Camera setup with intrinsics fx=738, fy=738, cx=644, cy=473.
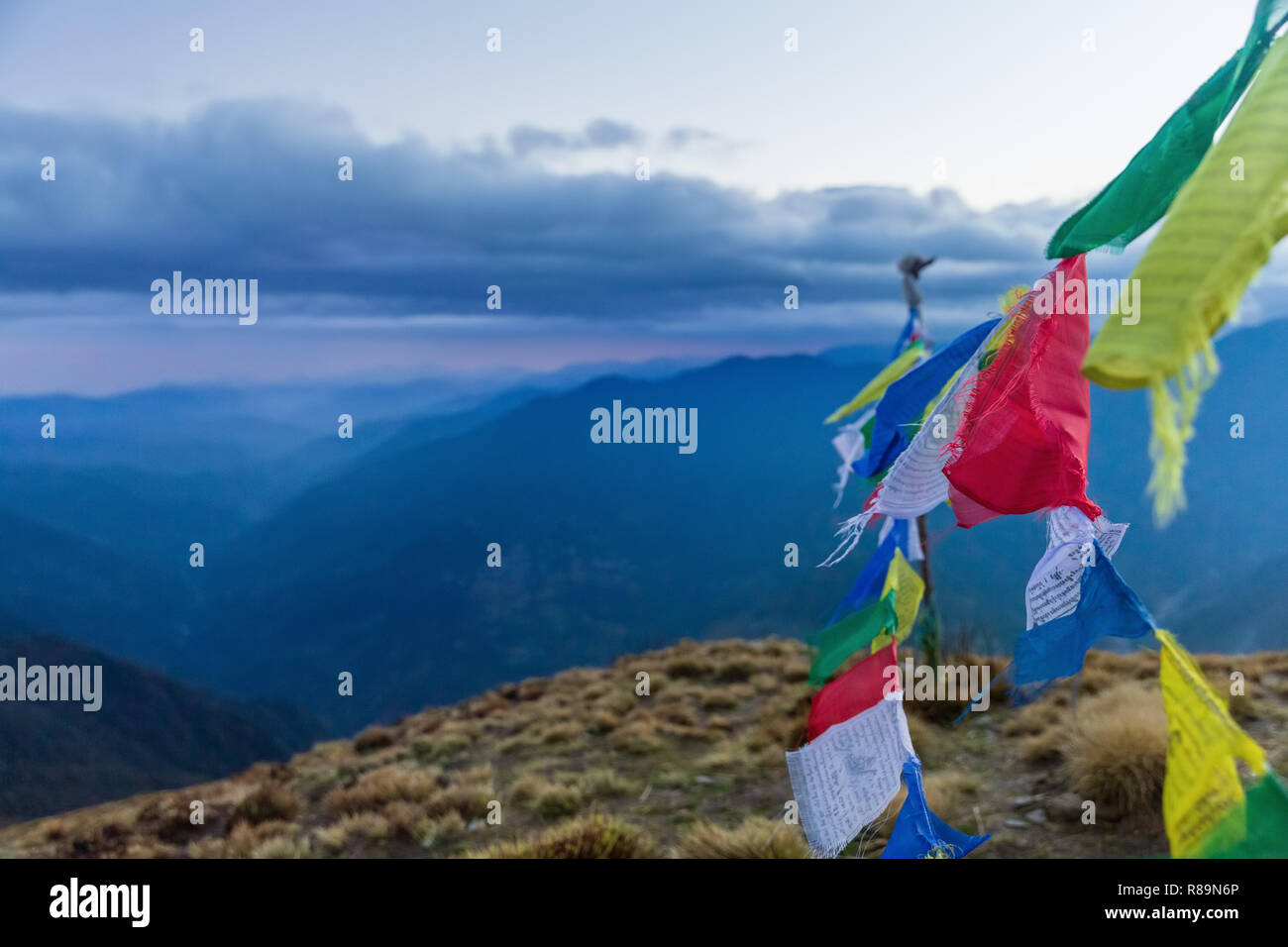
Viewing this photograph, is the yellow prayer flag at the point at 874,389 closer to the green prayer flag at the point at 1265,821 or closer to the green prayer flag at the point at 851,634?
the green prayer flag at the point at 851,634

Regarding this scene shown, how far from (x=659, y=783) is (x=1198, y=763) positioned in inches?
204

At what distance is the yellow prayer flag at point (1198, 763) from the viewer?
1.62 metres

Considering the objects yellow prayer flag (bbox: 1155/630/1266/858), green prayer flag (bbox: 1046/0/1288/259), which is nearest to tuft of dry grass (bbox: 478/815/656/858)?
yellow prayer flag (bbox: 1155/630/1266/858)

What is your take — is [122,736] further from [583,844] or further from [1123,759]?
[1123,759]

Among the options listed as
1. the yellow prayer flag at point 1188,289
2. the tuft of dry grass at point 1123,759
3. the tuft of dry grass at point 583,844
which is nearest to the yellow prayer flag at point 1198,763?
the yellow prayer flag at point 1188,289

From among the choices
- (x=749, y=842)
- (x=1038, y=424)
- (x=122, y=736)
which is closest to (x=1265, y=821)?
(x=1038, y=424)

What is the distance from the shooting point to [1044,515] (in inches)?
90.6

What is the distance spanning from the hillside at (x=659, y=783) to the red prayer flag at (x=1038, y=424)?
3111 millimetres

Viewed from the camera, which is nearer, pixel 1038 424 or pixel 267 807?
pixel 1038 424

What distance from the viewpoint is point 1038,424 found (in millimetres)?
2180

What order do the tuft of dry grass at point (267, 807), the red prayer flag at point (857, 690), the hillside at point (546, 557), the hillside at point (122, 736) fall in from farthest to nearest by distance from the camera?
1. the hillside at point (546, 557)
2. the hillside at point (122, 736)
3. the tuft of dry grass at point (267, 807)
4. the red prayer flag at point (857, 690)

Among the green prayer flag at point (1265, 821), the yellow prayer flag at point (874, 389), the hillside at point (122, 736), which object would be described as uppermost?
the yellow prayer flag at point (874, 389)
